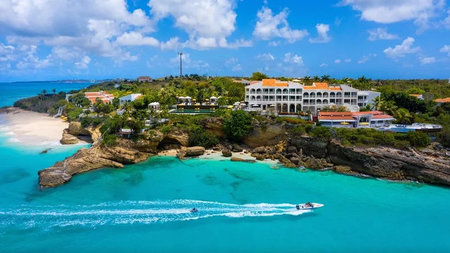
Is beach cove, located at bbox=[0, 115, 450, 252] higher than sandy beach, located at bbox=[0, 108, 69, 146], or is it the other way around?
sandy beach, located at bbox=[0, 108, 69, 146]

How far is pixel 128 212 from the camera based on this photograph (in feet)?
83.1

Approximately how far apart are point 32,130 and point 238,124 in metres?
43.4

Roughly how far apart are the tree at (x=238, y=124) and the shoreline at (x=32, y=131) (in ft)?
78.3

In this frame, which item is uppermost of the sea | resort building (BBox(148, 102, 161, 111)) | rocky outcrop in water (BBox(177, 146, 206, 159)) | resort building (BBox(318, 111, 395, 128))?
resort building (BBox(148, 102, 161, 111))

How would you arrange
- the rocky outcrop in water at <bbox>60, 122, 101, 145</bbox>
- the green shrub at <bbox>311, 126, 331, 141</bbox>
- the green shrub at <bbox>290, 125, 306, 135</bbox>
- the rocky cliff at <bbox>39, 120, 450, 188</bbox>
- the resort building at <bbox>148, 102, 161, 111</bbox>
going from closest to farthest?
1. the rocky cliff at <bbox>39, 120, 450, 188</bbox>
2. the green shrub at <bbox>311, 126, 331, 141</bbox>
3. the green shrub at <bbox>290, 125, 306, 135</bbox>
4. the rocky outcrop in water at <bbox>60, 122, 101, 145</bbox>
5. the resort building at <bbox>148, 102, 161, 111</bbox>

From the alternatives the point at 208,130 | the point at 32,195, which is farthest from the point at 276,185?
the point at 32,195

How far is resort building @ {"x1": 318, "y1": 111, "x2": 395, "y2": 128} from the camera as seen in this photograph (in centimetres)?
4038

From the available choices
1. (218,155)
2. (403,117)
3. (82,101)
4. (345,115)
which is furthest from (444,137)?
(82,101)

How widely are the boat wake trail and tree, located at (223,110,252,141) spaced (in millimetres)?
15640

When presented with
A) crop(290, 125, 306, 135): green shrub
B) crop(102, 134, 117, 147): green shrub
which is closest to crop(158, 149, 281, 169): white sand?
crop(290, 125, 306, 135): green shrub

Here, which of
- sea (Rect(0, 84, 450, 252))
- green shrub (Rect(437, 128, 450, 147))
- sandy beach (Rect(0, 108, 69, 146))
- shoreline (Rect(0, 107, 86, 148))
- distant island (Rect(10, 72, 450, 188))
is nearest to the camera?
sea (Rect(0, 84, 450, 252))

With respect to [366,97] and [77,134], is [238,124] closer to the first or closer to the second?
[366,97]

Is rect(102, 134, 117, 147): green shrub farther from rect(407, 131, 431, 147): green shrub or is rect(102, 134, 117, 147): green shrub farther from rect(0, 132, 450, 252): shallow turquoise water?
rect(407, 131, 431, 147): green shrub

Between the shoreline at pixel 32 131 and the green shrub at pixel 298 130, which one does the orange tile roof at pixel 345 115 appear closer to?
the green shrub at pixel 298 130
